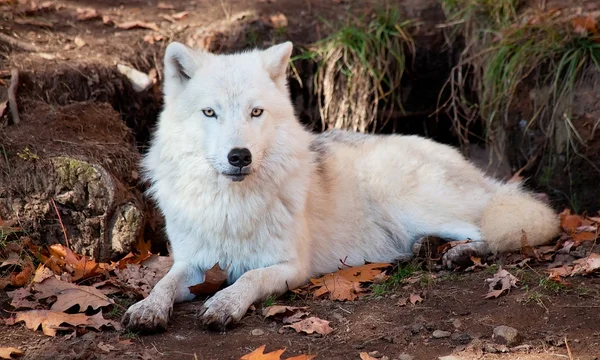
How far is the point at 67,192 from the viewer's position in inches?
192

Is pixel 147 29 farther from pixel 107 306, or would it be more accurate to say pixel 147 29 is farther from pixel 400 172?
pixel 107 306

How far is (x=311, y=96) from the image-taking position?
7.15m

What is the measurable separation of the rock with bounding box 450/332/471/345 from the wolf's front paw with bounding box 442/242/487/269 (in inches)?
48.1

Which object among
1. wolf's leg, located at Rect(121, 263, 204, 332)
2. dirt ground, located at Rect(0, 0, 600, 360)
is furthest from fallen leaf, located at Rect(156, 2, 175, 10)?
wolf's leg, located at Rect(121, 263, 204, 332)

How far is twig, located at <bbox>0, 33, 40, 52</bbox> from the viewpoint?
590 centimetres

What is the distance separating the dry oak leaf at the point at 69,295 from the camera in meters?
3.72

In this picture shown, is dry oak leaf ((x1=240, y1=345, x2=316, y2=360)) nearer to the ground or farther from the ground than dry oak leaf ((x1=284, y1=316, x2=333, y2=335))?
farther from the ground

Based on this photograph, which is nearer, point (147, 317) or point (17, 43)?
point (147, 317)

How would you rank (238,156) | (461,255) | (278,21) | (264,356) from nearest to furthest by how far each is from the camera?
(264,356)
(238,156)
(461,255)
(278,21)

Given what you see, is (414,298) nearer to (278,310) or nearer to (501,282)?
(501,282)

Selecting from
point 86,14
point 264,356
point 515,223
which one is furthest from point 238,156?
point 86,14

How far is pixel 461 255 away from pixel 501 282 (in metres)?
0.58

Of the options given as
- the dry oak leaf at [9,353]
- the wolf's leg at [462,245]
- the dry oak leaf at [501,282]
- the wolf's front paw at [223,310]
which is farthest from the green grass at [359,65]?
the dry oak leaf at [9,353]

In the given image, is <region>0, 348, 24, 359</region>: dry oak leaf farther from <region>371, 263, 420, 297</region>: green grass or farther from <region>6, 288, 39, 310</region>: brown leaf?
<region>371, 263, 420, 297</region>: green grass
